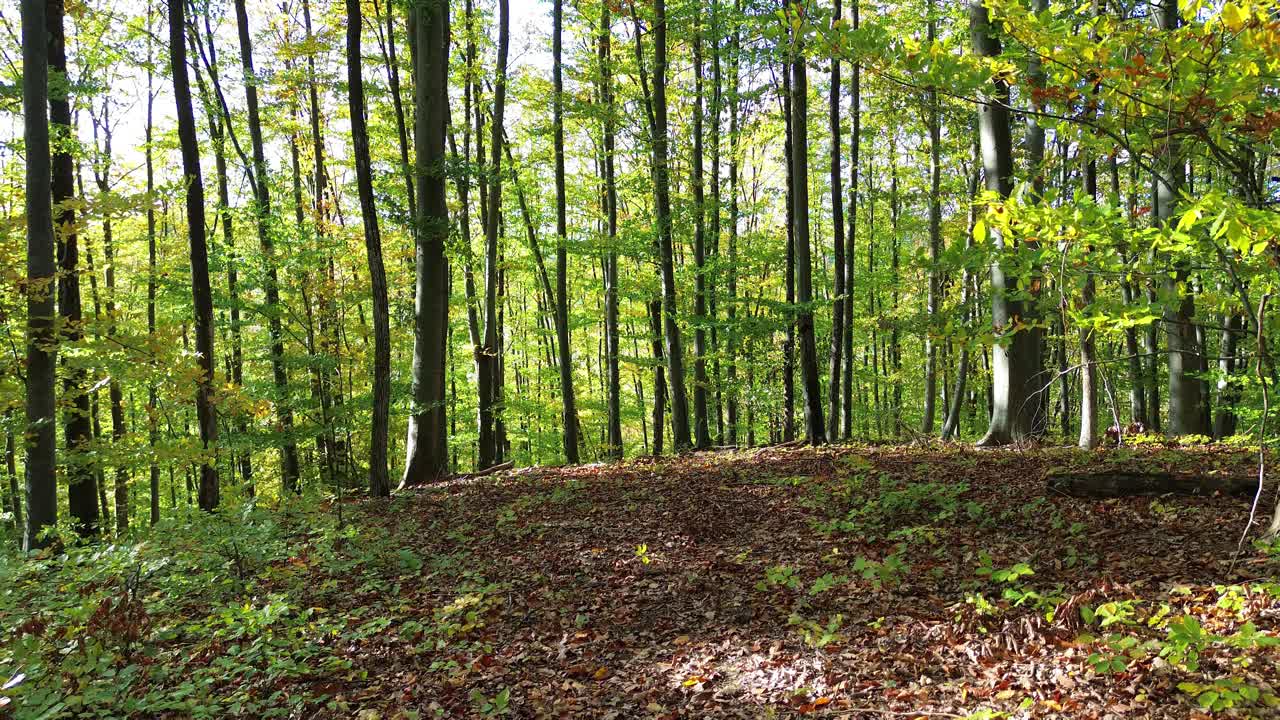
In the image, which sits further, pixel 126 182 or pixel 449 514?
pixel 126 182

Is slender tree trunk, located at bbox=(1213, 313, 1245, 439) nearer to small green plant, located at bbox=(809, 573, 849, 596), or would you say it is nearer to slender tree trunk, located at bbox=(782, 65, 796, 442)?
slender tree trunk, located at bbox=(782, 65, 796, 442)

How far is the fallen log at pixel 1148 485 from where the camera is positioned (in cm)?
576

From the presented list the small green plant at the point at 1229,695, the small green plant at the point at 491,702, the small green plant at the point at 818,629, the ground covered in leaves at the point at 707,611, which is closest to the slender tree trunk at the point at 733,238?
the ground covered in leaves at the point at 707,611

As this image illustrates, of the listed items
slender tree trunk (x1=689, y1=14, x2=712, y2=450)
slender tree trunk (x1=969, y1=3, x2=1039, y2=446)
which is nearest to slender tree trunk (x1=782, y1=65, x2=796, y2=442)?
slender tree trunk (x1=689, y1=14, x2=712, y2=450)

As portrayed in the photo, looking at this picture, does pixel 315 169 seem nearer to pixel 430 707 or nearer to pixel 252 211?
pixel 252 211

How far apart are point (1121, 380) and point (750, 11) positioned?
36.4 ft

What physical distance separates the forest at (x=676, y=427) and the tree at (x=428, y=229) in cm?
7

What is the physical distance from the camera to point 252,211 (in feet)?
42.9

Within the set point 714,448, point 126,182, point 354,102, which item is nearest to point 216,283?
point 126,182

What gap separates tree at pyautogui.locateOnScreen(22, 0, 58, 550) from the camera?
721 cm

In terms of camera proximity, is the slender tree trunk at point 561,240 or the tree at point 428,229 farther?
the slender tree trunk at point 561,240

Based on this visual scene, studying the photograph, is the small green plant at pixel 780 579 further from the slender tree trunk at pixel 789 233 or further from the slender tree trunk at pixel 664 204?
the slender tree trunk at pixel 664 204

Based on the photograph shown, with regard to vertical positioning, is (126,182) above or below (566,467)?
above

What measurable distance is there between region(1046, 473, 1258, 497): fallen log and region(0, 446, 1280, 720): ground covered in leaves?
212 mm
